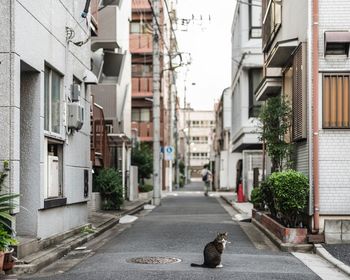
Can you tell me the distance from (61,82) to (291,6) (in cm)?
619

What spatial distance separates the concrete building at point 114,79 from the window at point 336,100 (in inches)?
526

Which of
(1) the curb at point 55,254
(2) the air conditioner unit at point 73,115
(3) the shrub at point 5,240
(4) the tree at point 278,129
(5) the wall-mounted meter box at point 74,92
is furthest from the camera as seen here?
(4) the tree at point 278,129

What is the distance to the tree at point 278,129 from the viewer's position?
51.5 ft

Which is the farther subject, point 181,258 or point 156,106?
point 156,106

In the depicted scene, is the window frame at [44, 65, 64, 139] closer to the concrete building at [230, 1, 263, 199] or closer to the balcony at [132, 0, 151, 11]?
the concrete building at [230, 1, 263, 199]

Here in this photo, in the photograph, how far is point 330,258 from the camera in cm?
1097

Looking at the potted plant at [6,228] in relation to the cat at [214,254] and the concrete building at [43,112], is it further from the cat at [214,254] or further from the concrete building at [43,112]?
the cat at [214,254]

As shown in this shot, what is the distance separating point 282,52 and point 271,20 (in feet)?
13.8

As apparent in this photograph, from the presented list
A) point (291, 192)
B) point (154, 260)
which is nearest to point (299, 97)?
point (291, 192)

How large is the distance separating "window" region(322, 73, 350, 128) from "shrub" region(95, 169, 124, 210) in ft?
39.7

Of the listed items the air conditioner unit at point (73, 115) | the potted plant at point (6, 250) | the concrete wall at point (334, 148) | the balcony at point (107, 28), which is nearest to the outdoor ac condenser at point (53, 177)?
the air conditioner unit at point (73, 115)

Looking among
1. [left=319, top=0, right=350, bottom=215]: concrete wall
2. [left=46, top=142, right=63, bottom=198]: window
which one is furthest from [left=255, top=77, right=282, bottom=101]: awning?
[left=46, top=142, right=63, bottom=198]: window

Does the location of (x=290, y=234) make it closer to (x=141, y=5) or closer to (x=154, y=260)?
(x=154, y=260)

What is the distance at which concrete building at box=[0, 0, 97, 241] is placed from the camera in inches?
391
